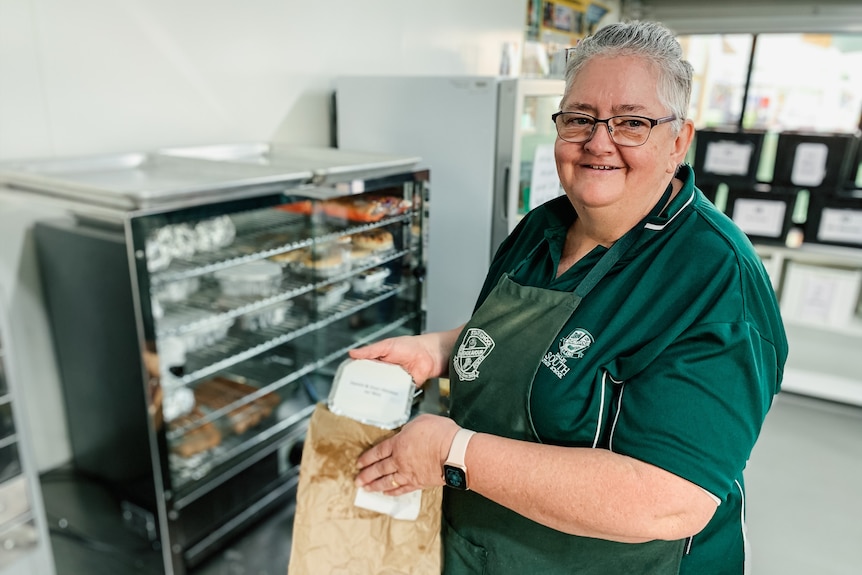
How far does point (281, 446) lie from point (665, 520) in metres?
1.57

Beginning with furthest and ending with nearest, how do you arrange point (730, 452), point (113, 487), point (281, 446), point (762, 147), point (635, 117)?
point (762, 147) < point (281, 446) < point (113, 487) < point (635, 117) < point (730, 452)

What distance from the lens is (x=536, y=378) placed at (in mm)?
1085

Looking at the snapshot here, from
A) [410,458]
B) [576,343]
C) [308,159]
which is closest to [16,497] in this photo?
[410,458]

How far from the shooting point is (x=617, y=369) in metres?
0.99

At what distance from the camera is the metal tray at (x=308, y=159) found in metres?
2.08

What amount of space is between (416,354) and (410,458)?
1.07 ft

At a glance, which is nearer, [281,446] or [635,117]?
[635,117]

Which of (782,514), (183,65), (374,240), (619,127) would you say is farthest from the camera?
(782,514)

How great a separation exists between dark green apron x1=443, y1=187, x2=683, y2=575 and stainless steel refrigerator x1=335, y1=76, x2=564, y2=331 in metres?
1.38

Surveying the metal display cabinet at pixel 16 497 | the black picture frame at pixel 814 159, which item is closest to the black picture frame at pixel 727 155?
the black picture frame at pixel 814 159

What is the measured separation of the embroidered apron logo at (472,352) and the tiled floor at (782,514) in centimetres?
125

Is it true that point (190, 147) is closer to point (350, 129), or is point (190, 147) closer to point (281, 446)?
point (350, 129)

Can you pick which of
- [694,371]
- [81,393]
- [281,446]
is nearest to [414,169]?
[281,446]

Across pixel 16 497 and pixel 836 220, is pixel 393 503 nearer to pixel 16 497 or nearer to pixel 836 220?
pixel 16 497
